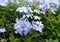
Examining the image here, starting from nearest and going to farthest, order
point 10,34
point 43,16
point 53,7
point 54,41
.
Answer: point 54,41 → point 10,34 → point 43,16 → point 53,7

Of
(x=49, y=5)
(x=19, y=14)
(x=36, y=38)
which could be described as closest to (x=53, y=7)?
(x=49, y=5)

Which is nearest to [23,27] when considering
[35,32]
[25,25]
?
[25,25]

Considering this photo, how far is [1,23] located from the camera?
207cm

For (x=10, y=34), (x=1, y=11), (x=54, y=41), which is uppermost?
(x=1, y=11)

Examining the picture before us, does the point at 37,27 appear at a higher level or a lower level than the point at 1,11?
lower

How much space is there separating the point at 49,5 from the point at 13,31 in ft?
2.00

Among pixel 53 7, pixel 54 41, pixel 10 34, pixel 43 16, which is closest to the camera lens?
pixel 54 41

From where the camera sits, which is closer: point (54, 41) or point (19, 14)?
point (54, 41)

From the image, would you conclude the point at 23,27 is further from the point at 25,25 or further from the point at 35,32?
the point at 35,32

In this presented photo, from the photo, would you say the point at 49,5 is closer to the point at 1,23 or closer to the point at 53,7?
the point at 53,7

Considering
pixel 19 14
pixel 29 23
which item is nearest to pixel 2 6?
pixel 19 14

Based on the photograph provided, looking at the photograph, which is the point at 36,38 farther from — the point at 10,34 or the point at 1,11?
the point at 1,11

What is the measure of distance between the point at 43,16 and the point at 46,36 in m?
0.31

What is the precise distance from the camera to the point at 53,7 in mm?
2469
